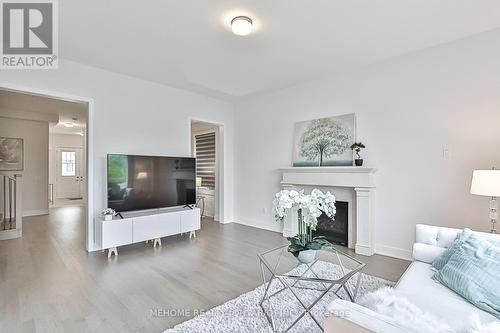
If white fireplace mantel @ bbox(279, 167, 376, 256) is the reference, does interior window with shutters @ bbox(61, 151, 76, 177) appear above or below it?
above

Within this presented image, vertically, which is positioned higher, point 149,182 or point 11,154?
point 11,154

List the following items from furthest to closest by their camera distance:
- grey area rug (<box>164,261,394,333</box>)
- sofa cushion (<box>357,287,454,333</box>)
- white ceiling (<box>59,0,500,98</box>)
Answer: white ceiling (<box>59,0,500,98</box>) < grey area rug (<box>164,261,394,333</box>) < sofa cushion (<box>357,287,454,333</box>)

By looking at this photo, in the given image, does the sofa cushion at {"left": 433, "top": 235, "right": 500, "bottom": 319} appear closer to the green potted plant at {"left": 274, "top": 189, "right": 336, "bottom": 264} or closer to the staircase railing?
the green potted plant at {"left": 274, "top": 189, "right": 336, "bottom": 264}

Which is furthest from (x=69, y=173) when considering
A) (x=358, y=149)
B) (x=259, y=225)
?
(x=358, y=149)

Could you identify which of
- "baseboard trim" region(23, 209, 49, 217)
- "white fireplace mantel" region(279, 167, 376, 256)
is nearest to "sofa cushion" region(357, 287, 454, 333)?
"white fireplace mantel" region(279, 167, 376, 256)

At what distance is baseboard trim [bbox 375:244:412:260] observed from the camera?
3488 millimetres

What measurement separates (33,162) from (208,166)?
4.87 metres

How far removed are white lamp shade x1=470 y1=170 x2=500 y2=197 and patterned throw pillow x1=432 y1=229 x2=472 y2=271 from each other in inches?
21.9

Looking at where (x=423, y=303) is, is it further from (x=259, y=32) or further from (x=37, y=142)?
(x=37, y=142)

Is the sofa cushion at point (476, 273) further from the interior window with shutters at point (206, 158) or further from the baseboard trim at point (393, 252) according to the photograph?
the interior window with shutters at point (206, 158)

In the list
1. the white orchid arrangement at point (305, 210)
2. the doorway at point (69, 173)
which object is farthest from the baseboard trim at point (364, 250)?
the doorway at point (69, 173)

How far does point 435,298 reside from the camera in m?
1.68

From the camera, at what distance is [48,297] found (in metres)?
2.44

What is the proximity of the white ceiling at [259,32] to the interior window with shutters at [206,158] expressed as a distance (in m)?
2.63
